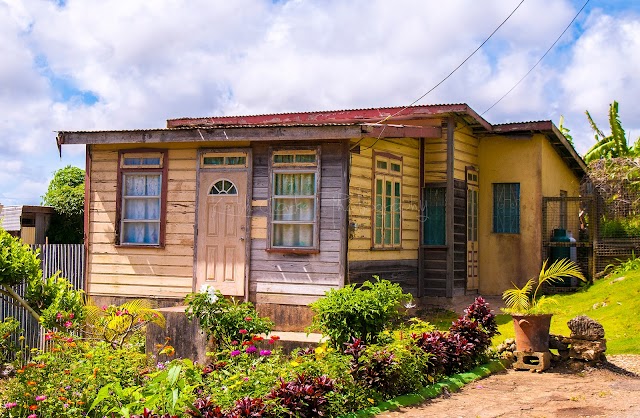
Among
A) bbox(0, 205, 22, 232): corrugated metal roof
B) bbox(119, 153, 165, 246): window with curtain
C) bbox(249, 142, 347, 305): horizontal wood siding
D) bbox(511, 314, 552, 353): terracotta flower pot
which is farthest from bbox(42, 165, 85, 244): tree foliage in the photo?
bbox(511, 314, 552, 353): terracotta flower pot

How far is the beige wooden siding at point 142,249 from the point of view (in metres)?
14.5

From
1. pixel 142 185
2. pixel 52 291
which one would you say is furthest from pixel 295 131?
pixel 52 291

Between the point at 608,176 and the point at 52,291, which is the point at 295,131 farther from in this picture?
the point at 608,176

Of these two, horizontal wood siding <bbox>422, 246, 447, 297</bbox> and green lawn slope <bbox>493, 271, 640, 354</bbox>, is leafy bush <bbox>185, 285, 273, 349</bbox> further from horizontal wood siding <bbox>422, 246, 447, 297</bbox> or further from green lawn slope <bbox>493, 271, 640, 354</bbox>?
horizontal wood siding <bbox>422, 246, 447, 297</bbox>

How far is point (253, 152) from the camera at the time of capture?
13.9 m

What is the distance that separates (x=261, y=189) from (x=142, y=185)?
2.61m

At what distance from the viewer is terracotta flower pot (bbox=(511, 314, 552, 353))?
10.3 metres

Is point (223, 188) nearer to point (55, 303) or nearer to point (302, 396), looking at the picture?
point (55, 303)

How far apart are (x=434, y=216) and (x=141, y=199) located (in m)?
5.78

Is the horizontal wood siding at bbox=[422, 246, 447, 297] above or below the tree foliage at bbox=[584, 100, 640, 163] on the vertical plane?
below

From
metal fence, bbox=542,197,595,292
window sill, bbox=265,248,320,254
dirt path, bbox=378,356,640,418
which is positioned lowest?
dirt path, bbox=378,356,640,418

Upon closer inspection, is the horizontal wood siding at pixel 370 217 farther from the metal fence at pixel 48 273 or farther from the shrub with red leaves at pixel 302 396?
the shrub with red leaves at pixel 302 396

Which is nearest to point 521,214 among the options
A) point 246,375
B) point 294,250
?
point 294,250

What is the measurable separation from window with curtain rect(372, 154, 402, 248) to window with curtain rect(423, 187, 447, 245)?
42.0 inches
